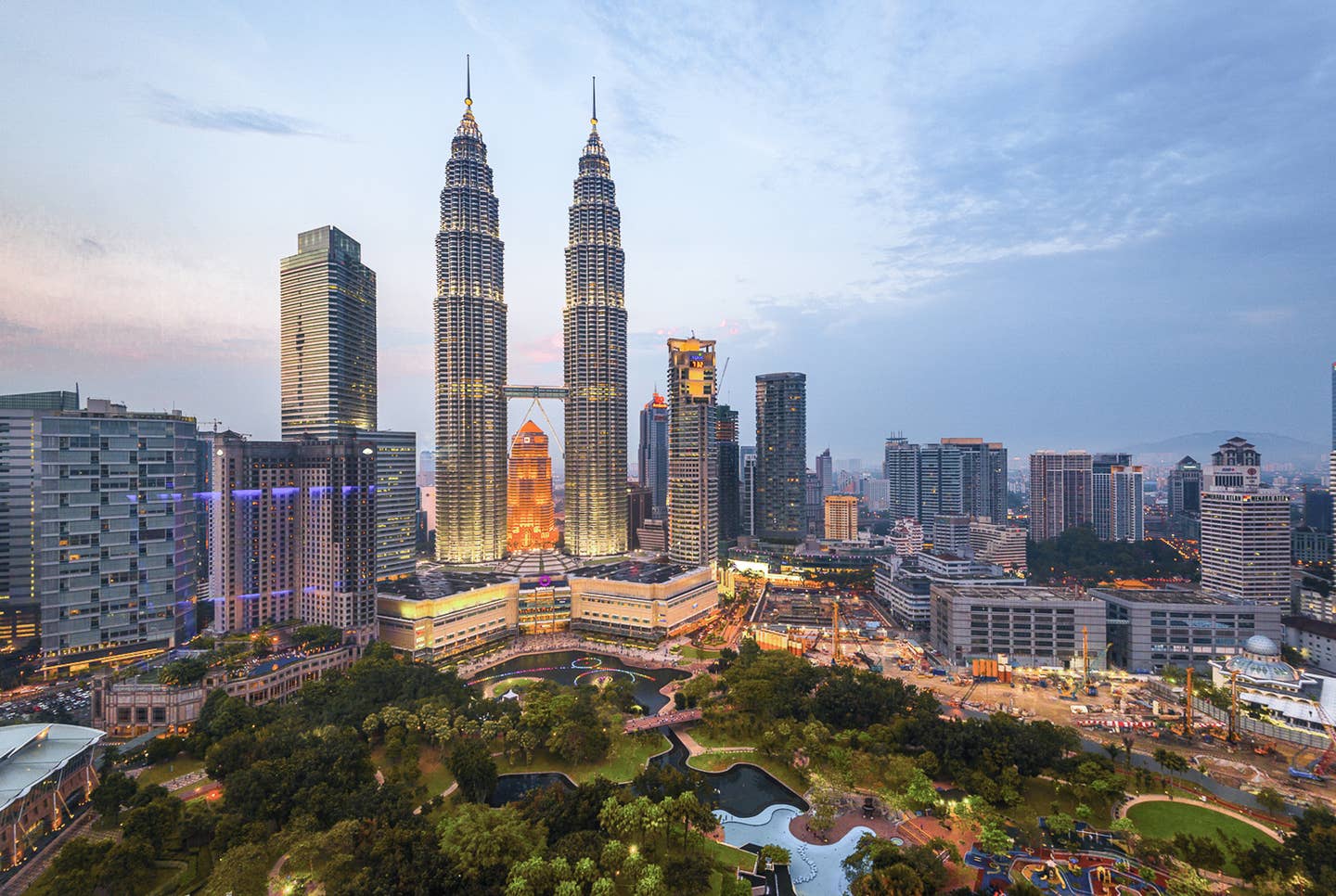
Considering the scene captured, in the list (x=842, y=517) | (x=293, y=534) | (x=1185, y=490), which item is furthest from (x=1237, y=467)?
(x=293, y=534)

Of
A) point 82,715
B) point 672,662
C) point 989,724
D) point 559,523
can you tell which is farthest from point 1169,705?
point 559,523

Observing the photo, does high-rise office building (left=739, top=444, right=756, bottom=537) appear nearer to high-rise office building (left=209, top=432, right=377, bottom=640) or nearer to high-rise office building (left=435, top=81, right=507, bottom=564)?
high-rise office building (left=435, top=81, right=507, bottom=564)

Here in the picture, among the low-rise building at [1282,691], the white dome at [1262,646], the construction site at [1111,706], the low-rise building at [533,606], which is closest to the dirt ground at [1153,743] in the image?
the construction site at [1111,706]

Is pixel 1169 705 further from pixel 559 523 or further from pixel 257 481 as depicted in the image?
pixel 559 523

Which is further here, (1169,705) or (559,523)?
(559,523)

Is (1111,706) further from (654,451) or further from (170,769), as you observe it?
(654,451)
